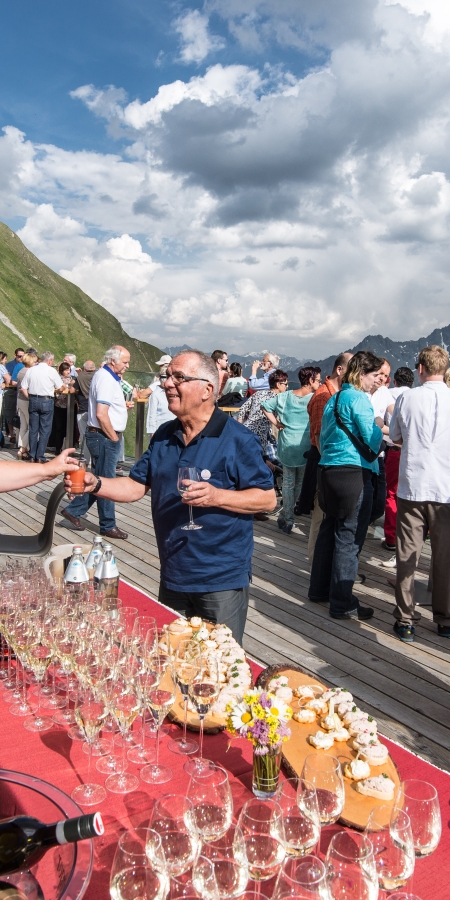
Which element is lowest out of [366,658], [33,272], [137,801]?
[366,658]

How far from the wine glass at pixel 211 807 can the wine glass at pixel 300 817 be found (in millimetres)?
109

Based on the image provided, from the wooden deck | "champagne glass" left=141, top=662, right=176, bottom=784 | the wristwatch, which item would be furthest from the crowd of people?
"champagne glass" left=141, top=662, right=176, bottom=784

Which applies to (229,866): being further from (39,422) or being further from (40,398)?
(39,422)

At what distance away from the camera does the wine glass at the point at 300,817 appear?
1239mm

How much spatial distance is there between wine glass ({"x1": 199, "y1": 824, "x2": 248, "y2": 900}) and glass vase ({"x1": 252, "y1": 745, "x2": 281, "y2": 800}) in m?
0.31

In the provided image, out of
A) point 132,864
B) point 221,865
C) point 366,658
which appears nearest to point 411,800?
point 221,865

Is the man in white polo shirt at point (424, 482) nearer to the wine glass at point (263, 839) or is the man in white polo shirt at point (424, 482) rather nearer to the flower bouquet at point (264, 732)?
the flower bouquet at point (264, 732)

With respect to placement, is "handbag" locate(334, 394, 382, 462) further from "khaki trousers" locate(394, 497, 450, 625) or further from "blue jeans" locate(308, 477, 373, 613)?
"khaki trousers" locate(394, 497, 450, 625)

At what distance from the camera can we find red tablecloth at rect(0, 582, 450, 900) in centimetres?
133

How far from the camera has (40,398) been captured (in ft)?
→ 34.4

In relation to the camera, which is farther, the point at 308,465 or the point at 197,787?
the point at 308,465

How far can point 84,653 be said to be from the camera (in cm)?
187

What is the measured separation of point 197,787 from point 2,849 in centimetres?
40

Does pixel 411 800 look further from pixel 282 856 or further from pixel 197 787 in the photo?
pixel 197 787
